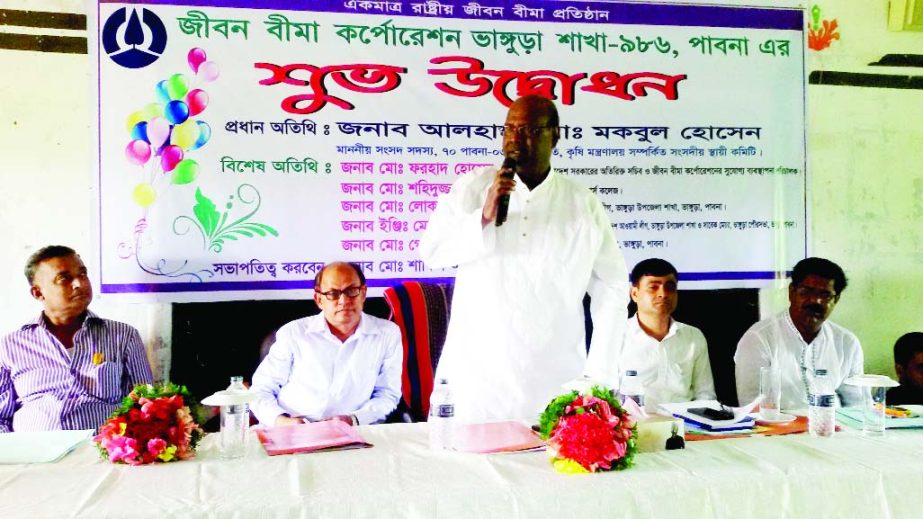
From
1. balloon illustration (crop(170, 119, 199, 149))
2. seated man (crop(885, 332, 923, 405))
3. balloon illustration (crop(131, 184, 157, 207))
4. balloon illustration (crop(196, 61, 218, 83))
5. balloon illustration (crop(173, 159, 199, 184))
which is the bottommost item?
seated man (crop(885, 332, 923, 405))

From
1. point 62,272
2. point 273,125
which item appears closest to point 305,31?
point 273,125

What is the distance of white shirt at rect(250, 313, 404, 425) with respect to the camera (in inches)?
114

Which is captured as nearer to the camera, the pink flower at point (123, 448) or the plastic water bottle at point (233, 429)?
the pink flower at point (123, 448)

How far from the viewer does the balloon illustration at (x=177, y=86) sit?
3109 millimetres

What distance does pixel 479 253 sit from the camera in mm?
2432

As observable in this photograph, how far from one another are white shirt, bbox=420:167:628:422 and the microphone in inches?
3.2

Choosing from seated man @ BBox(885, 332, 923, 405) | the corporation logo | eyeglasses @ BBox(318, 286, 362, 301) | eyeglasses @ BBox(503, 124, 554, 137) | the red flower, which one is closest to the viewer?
the red flower

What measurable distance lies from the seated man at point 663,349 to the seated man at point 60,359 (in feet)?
6.59

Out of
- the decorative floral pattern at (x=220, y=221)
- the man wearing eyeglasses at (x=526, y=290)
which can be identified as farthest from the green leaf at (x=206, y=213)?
the man wearing eyeglasses at (x=526, y=290)

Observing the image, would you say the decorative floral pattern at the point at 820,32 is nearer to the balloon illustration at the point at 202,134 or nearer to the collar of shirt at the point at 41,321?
the balloon illustration at the point at 202,134

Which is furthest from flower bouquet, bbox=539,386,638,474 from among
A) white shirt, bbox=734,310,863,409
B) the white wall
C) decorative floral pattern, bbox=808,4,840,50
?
decorative floral pattern, bbox=808,4,840,50

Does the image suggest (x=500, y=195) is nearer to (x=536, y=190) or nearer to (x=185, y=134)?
(x=536, y=190)

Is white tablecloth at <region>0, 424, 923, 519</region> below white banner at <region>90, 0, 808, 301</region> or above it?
below

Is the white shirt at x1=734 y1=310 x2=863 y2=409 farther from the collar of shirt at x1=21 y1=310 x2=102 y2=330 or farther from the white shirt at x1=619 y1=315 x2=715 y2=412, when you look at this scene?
the collar of shirt at x1=21 y1=310 x2=102 y2=330
